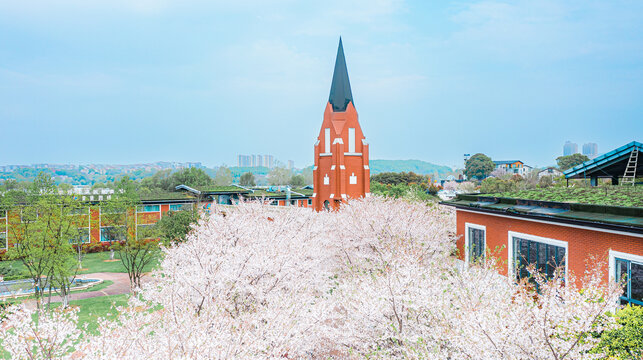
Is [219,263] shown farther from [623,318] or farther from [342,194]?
[342,194]

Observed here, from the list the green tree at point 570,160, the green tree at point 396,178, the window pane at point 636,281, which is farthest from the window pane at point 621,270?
the green tree at point 570,160

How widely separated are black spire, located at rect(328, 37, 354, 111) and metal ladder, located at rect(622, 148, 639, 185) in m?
24.6

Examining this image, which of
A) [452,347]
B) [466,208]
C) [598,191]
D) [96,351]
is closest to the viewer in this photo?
[96,351]

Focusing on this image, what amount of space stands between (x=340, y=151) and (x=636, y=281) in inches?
1130

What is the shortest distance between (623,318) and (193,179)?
86085mm

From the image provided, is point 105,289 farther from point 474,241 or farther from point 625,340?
point 625,340

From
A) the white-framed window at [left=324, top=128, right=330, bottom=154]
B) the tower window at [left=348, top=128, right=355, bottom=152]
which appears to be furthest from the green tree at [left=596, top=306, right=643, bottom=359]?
the white-framed window at [left=324, top=128, right=330, bottom=154]

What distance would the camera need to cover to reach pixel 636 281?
9992 millimetres

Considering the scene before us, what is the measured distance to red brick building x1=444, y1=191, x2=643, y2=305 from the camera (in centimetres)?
1001

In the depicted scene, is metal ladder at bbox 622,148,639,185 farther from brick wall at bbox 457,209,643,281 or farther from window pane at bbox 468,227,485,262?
window pane at bbox 468,227,485,262

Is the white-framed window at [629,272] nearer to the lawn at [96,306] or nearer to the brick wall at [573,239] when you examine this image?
the brick wall at [573,239]

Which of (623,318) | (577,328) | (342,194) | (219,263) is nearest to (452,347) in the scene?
(577,328)

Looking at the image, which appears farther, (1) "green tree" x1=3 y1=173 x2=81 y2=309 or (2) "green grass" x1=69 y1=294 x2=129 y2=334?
(1) "green tree" x1=3 y1=173 x2=81 y2=309

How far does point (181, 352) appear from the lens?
706 centimetres
